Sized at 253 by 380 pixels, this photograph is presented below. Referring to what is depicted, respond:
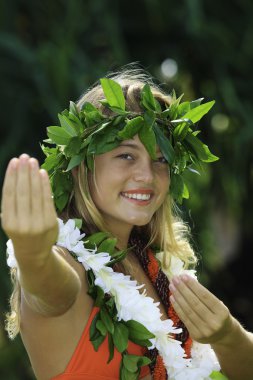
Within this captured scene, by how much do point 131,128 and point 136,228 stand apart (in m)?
0.50

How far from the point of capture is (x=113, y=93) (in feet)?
8.71

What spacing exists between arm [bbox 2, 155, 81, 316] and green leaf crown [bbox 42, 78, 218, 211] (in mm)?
627

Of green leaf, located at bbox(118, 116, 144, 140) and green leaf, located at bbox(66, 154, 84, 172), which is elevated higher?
green leaf, located at bbox(118, 116, 144, 140)

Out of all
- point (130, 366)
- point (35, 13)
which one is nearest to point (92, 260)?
point (130, 366)

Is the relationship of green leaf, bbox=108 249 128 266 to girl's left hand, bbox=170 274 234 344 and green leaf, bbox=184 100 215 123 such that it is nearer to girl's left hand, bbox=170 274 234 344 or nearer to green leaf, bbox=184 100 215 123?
girl's left hand, bbox=170 274 234 344

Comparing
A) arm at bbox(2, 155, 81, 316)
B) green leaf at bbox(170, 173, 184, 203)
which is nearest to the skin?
arm at bbox(2, 155, 81, 316)

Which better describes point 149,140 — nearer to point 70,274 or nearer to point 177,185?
point 177,185

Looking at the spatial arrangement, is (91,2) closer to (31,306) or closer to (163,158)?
(163,158)

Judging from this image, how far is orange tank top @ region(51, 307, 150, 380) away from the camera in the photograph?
92.7 inches

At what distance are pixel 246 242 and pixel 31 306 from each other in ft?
20.3

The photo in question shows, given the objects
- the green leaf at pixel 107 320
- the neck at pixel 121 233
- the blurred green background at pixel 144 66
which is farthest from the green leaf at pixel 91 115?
the blurred green background at pixel 144 66

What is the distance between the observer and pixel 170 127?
2768 millimetres

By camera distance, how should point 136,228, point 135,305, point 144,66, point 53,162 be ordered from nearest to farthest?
point 135,305, point 53,162, point 136,228, point 144,66

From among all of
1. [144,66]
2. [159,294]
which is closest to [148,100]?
[159,294]
